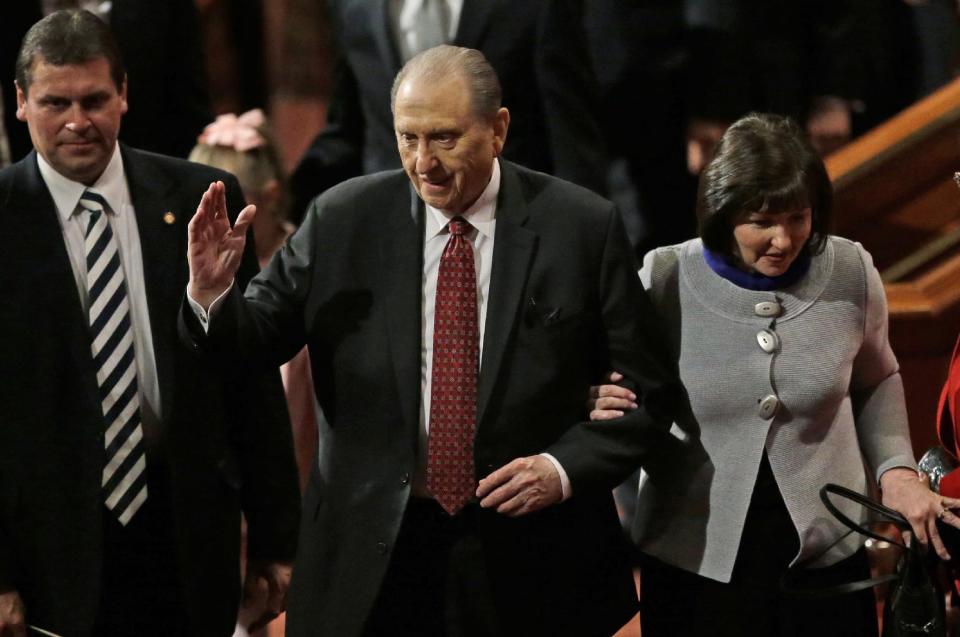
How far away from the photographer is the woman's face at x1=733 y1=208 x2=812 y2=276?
3.48m

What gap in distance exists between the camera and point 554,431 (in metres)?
3.51

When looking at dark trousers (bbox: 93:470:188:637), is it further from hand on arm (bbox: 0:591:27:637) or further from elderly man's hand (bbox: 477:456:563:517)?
elderly man's hand (bbox: 477:456:563:517)

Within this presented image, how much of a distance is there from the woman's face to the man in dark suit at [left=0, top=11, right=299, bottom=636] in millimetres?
1016

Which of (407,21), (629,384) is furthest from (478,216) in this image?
(407,21)

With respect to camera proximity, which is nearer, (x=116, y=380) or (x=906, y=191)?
(x=116, y=380)

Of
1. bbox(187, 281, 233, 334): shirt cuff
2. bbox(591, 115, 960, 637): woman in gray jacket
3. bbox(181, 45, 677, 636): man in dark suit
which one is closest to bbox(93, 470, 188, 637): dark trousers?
bbox(181, 45, 677, 636): man in dark suit

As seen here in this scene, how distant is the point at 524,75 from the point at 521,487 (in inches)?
85.5

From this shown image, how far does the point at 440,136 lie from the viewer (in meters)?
3.41

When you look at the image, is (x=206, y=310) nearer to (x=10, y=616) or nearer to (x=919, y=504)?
(x=10, y=616)

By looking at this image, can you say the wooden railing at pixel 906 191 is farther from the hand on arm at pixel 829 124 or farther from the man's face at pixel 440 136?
the man's face at pixel 440 136

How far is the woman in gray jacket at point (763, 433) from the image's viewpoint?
3572 mm

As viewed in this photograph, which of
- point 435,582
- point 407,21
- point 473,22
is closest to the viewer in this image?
point 435,582

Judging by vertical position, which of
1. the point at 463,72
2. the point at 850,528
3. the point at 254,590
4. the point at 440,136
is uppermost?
the point at 463,72

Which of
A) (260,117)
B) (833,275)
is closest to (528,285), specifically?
(833,275)
